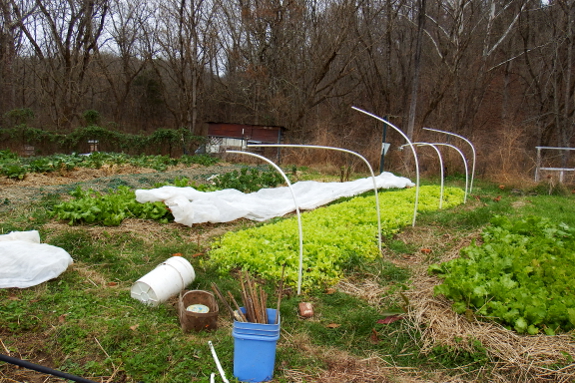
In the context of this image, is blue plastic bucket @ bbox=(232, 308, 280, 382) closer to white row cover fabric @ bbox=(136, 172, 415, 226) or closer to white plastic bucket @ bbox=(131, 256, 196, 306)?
white plastic bucket @ bbox=(131, 256, 196, 306)

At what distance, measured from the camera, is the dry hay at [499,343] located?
297cm

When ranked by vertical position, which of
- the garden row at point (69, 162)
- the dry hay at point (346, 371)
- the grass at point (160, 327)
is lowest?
the dry hay at point (346, 371)

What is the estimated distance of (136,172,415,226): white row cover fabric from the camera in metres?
6.55

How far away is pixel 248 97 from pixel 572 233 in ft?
66.4

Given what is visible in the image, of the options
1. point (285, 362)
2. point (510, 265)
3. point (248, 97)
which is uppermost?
point (248, 97)

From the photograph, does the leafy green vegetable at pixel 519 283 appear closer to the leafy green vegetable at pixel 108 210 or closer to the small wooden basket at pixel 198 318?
the small wooden basket at pixel 198 318

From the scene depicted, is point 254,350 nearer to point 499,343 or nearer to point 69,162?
point 499,343

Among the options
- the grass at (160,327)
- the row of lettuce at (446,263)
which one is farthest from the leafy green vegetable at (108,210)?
the grass at (160,327)

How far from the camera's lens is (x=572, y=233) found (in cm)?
573

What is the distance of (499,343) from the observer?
3188mm

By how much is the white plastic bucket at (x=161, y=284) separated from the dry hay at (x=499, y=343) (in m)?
2.05

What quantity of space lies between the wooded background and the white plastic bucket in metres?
13.8

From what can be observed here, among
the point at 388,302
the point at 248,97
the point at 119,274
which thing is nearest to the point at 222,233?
the point at 119,274

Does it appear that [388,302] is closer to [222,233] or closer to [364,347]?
[364,347]
